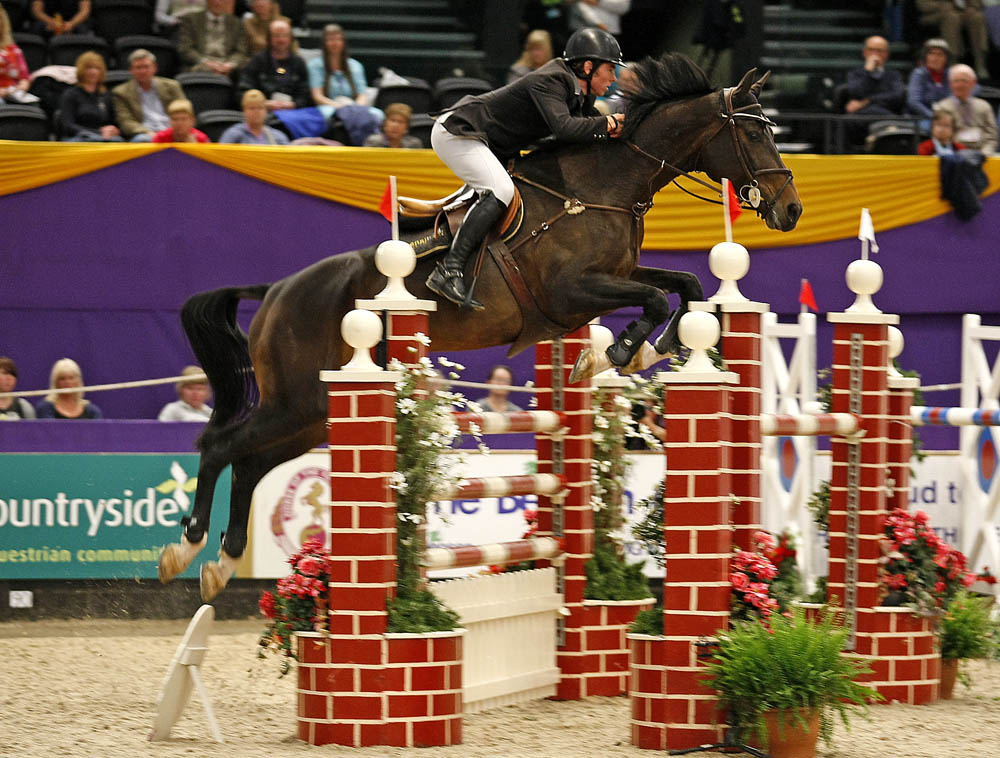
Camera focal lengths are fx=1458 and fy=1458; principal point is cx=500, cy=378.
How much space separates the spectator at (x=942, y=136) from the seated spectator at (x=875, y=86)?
1.75 ft

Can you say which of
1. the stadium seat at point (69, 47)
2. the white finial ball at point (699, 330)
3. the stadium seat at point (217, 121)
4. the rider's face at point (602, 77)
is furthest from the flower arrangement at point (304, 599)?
the stadium seat at point (69, 47)

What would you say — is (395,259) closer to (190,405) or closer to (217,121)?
(190,405)

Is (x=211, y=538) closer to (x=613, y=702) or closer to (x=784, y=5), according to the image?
(x=613, y=702)

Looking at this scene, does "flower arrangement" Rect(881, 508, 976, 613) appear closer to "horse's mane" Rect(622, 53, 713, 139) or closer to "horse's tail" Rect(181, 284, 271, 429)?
"horse's mane" Rect(622, 53, 713, 139)

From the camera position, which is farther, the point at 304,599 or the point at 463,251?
the point at 463,251

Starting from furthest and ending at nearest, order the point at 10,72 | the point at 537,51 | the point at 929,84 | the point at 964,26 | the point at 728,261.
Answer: the point at 964,26 < the point at 929,84 < the point at 537,51 < the point at 10,72 < the point at 728,261

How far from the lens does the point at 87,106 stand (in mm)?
9219

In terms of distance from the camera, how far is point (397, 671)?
15.4 ft

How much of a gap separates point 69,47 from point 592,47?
5.77 m

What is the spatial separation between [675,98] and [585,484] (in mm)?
1559

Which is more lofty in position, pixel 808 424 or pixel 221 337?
pixel 221 337

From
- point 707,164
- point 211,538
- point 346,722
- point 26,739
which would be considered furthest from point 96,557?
point 707,164

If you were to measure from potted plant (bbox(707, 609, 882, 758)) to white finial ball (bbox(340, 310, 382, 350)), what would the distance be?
1479 millimetres

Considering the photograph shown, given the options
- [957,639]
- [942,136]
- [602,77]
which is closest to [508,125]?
[602,77]
